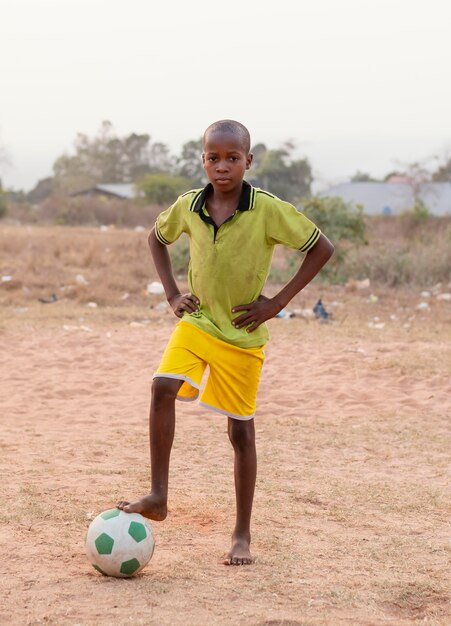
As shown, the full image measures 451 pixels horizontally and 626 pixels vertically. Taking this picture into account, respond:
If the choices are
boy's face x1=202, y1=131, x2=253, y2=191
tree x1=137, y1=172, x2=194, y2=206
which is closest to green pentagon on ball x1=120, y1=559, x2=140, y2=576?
boy's face x1=202, y1=131, x2=253, y2=191

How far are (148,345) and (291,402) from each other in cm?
254

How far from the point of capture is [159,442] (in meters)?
3.54

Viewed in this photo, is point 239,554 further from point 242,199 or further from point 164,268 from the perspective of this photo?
point 242,199

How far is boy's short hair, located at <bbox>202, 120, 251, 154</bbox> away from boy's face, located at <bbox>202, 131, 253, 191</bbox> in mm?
13

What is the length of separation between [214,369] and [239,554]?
0.74m

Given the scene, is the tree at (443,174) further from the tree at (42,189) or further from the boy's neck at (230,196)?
the boy's neck at (230,196)

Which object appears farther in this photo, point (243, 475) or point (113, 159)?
point (113, 159)

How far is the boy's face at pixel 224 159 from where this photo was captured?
3.54m

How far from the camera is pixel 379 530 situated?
170 inches

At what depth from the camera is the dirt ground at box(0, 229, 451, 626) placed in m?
3.27

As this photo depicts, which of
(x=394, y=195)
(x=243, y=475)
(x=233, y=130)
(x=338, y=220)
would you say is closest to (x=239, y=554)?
(x=243, y=475)

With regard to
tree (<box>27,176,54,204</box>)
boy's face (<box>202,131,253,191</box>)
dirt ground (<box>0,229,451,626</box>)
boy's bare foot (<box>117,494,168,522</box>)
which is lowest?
tree (<box>27,176,54,204</box>)

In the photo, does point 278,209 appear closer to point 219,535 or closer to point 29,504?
point 219,535

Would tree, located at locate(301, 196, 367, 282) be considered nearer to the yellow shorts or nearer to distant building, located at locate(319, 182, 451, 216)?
the yellow shorts
